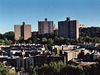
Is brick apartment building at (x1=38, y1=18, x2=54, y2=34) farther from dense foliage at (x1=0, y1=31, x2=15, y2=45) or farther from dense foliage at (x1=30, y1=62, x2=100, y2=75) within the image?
dense foliage at (x1=30, y1=62, x2=100, y2=75)

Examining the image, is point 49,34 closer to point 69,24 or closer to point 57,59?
point 69,24

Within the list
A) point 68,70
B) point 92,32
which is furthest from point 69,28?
point 68,70

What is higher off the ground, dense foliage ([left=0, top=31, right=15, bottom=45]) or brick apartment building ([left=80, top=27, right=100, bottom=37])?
brick apartment building ([left=80, top=27, right=100, bottom=37])

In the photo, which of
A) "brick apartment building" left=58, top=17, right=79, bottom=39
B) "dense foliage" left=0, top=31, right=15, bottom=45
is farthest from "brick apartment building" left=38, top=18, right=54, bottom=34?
"dense foliage" left=0, top=31, right=15, bottom=45

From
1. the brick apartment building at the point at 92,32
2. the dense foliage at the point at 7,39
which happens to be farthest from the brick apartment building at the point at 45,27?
the brick apartment building at the point at 92,32

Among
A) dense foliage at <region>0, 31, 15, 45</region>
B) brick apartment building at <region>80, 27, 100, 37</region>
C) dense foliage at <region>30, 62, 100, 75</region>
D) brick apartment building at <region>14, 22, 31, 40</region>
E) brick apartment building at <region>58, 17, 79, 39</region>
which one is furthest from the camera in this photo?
brick apartment building at <region>14, 22, 31, 40</region>

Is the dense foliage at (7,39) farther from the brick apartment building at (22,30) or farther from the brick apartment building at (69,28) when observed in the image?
the brick apartment building at (69,28)
